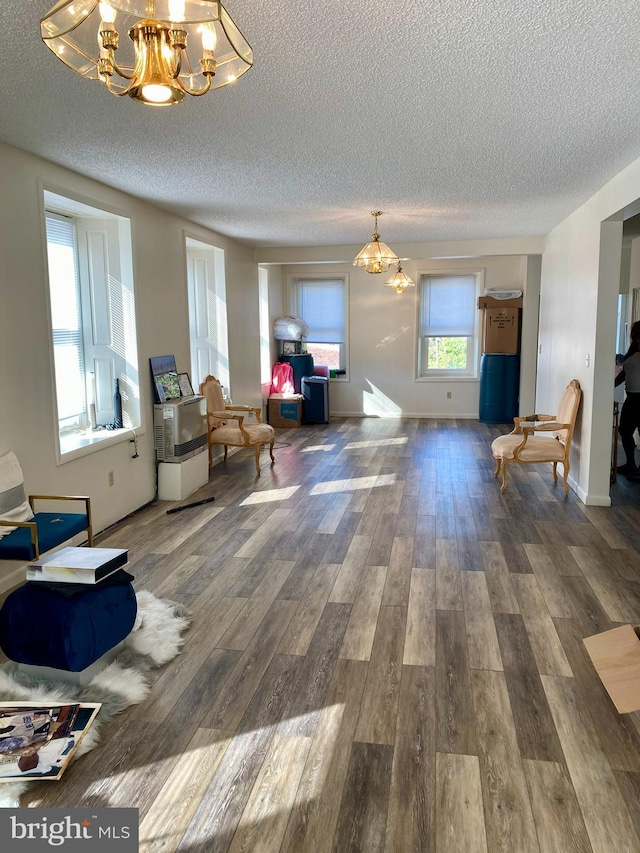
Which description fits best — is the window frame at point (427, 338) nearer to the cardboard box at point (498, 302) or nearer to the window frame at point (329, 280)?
the cardboard box at point (498, 302)

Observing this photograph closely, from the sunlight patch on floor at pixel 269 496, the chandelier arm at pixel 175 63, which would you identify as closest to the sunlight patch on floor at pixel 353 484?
the sunlight patch on floor at pixel 269 496

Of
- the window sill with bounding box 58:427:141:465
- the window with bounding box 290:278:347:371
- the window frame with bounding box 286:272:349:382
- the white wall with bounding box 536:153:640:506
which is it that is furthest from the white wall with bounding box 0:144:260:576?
the white wall with bounding box 536:153:640:506

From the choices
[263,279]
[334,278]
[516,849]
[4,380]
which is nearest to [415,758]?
[516,849]

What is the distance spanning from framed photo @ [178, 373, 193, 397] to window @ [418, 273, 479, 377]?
506cm

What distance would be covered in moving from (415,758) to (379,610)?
47.1 inches

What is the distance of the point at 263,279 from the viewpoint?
9500 millimetres

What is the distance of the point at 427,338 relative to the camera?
10.3 m

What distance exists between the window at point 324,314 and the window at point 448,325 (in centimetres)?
135

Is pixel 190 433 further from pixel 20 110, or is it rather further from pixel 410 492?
pixel 20 110

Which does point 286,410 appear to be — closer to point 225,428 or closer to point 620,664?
point 225,428

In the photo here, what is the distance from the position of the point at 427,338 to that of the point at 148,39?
9.08 m

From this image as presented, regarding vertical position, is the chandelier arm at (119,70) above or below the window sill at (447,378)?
above

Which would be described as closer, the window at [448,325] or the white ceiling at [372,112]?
the white ceiling at [372,112]

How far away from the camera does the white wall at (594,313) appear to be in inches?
190
